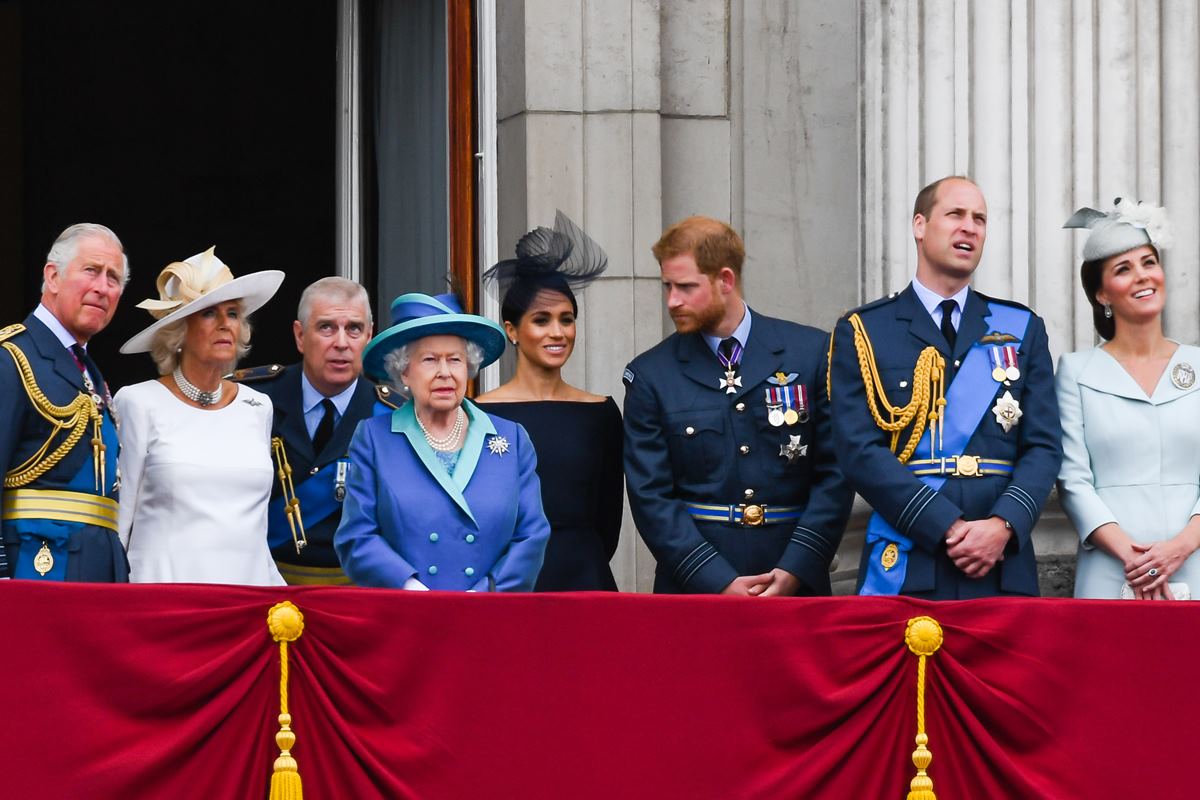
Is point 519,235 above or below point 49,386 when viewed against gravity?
above

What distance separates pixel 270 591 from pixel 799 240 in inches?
137

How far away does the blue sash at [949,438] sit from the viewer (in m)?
5.74

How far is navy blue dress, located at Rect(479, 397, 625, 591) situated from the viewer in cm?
617

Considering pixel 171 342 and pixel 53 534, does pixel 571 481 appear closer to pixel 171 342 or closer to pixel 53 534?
pixel 171 342

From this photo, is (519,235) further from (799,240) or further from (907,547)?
(907,547)

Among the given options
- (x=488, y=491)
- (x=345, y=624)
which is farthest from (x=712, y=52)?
(x=345, y=624)

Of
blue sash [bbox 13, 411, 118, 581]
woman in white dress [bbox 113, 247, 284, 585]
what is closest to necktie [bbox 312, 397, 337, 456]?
woman in white dress [bbox 113, 247, 284, 585]

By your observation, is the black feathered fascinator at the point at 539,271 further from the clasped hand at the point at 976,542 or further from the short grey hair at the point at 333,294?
the clasped hand at the point at 976,542

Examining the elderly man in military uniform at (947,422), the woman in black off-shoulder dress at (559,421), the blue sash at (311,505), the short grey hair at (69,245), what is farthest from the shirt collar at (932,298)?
the short grey hair at (69,245)

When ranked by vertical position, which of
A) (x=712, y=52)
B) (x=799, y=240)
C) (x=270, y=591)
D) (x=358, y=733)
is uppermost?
(x=712, y=52)

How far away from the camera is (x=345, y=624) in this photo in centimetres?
499

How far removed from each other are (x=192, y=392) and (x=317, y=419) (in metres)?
0.61

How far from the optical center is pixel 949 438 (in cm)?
579

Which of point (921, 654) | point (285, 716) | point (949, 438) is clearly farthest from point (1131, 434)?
point (285, 716)
